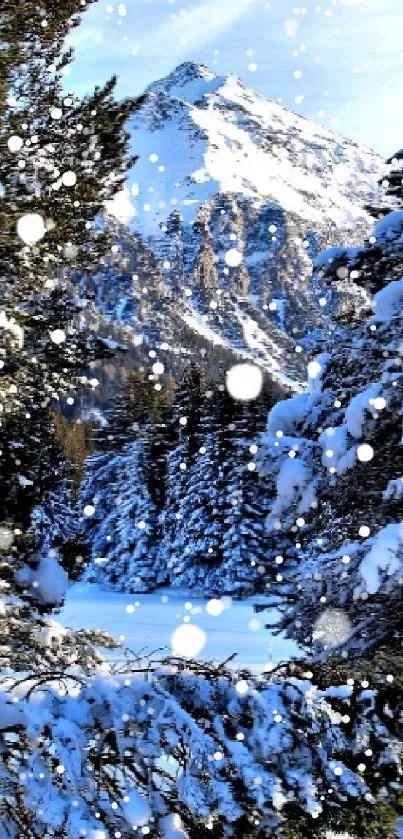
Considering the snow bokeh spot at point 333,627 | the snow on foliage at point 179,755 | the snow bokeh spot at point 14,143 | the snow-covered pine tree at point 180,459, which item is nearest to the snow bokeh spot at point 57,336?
the snow bokeh spot at point 14,143

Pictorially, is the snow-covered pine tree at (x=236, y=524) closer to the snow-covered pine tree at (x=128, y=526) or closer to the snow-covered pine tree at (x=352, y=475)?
the snow-covered pine tree at (x=128, y=526)

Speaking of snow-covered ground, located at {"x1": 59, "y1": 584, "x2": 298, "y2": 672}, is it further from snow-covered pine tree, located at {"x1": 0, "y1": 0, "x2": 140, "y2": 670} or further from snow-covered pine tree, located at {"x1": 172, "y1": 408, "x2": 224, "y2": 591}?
snow-covered pine tree, located at {"x1": 0, "y1": 0, "x2": 140, "y2": 670}

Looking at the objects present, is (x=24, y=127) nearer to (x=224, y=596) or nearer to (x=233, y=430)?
(x=233, y=430)

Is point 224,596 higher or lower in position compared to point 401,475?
higher

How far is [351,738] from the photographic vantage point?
3.23 m

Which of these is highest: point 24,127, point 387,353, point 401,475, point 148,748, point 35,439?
point 24,127

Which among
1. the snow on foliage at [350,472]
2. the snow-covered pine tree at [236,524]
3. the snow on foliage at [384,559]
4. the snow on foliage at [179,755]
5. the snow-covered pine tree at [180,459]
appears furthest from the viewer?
the snow-covered pine tree at [180,459]

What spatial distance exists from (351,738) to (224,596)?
38236 mm

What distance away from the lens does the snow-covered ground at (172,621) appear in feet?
78.4

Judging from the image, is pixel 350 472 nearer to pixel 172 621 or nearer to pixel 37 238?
pixel 37 238

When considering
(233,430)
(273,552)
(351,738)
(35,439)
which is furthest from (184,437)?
(351,738)

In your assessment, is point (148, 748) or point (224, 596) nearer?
point (148, 748)

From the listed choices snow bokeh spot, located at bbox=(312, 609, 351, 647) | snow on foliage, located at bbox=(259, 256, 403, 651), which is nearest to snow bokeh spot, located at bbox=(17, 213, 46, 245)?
snow on foliage, located at bbox=(259, 256, 403, 651)

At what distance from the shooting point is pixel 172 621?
3250 cm
